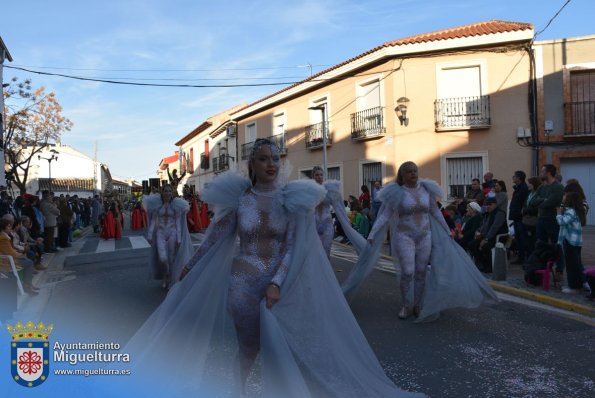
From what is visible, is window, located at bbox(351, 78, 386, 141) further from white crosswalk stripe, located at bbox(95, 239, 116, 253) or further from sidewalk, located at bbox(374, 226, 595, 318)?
sidewalk, located at bbox(374, 226, 595, 318)

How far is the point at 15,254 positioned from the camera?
22.9 feet

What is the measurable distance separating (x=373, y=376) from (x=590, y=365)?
8.08 feet

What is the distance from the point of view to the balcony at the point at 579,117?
16.7 m

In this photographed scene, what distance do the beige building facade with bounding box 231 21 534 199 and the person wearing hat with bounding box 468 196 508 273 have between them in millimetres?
8428

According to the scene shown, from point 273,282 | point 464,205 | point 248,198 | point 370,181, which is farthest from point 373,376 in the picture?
point 370,181

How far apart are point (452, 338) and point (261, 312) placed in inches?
119

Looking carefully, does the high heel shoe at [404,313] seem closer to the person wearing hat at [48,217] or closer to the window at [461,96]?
the person wearing hat at [48,217]

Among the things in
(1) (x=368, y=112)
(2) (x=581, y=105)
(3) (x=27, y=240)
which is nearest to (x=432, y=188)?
(3) (x=27, y=240)

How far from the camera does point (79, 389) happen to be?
2945 millimetres

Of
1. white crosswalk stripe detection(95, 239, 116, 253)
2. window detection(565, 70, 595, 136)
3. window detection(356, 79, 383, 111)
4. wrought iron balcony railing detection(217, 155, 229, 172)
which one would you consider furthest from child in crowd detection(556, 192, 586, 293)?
wrought iron balcony railing detection(217, 155, 229, 172)

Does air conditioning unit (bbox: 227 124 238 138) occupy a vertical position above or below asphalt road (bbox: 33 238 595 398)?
above

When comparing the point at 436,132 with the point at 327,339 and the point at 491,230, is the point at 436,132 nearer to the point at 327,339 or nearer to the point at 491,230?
the point at 491,230

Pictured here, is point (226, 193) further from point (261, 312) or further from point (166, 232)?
point (166, 232)

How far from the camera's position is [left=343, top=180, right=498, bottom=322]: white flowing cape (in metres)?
5.87
